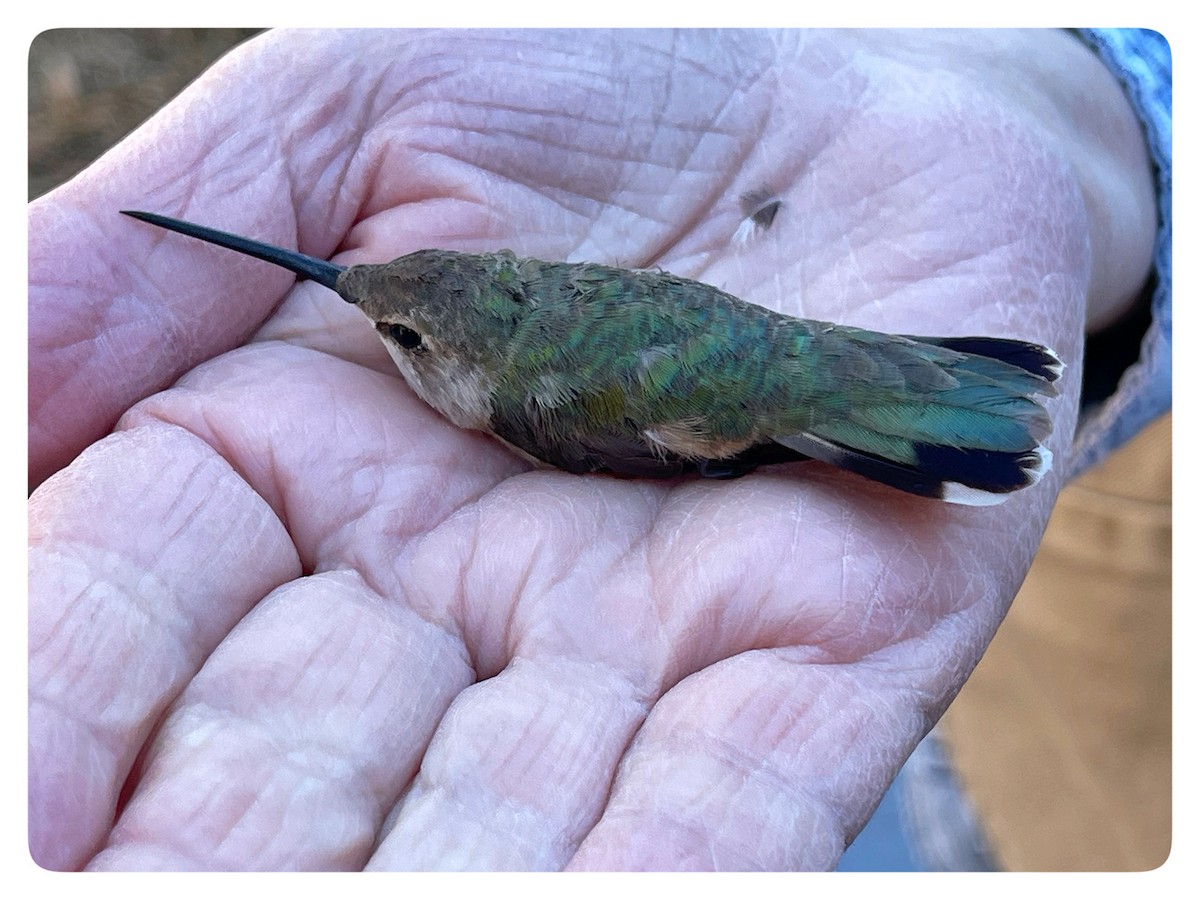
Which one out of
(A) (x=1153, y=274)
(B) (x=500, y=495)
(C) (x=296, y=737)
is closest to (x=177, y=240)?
(B) (x=500, y=495)

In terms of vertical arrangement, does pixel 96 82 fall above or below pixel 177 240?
above

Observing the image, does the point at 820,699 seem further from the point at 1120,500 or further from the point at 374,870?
the point at 1120,500

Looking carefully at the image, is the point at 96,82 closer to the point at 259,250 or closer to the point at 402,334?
the point at 259,250

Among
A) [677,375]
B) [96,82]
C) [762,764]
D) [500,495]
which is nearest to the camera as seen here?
[762,764]

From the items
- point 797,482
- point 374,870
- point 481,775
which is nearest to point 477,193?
point 797,482

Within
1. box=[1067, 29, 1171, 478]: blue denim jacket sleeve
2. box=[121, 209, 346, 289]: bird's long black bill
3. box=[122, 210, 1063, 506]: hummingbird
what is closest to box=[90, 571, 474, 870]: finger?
box=[122, 210, 1063, 506]: hummingbird
